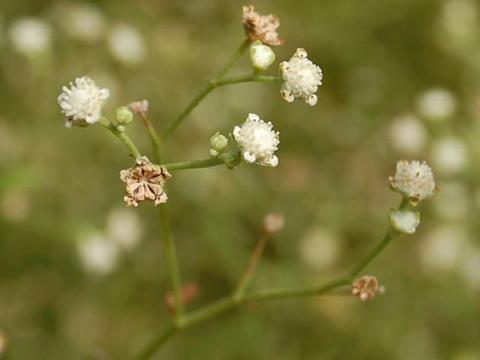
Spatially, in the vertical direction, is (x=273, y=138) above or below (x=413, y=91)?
above

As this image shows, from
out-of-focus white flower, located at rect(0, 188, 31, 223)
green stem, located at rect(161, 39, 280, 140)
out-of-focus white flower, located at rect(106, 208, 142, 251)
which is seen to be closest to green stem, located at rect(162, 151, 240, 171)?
green stem, located at rect(161, 39, 280, 140)

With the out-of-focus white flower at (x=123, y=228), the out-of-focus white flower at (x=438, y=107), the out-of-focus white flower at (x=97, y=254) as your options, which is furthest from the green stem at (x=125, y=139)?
the out-of-focus white flower at (x=438, y=107)

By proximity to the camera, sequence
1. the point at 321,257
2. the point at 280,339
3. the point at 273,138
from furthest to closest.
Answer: the point at 321,257, the point at 280,339, the point at 273,138

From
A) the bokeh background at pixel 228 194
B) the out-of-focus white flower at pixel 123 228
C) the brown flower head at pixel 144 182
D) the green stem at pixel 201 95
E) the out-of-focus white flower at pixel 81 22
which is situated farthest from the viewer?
the out-of-focus white flower at pixel 81 22

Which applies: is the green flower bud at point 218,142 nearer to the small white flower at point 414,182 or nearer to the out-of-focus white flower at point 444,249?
the small white flower at point 414,182

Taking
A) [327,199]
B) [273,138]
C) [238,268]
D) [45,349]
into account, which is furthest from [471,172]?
[45,349]

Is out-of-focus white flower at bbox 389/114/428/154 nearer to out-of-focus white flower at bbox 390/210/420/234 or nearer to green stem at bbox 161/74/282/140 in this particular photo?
out-of-focus white flower at bbox 390/210/420/234

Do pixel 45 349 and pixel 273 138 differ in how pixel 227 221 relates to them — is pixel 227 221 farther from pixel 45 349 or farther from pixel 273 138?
pixel 273 138
